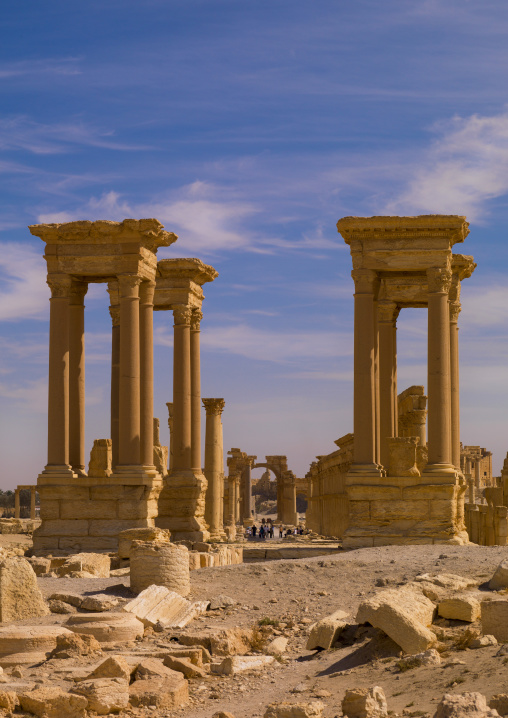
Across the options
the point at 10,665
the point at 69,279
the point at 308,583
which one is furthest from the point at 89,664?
the point at 69,279

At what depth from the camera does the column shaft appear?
28.1 metres

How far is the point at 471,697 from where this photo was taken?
32.7ft

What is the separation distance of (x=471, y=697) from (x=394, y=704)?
1.91 meters

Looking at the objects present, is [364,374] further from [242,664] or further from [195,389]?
[242,664]

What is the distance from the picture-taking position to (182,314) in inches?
1393

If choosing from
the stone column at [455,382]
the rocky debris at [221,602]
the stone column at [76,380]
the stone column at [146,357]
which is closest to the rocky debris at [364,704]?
the rocky debris at [221,602]

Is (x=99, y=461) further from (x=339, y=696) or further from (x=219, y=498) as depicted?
(x=339, y=696)

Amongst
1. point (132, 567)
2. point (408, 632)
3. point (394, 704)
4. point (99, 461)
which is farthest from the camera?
point (99, 461)

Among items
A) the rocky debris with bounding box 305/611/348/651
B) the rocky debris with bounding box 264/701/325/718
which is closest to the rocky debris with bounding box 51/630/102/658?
the rocky debris with bounding box 305/611/348/651

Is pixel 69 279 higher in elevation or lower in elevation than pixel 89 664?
higher

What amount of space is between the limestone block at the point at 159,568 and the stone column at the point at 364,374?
9.58m

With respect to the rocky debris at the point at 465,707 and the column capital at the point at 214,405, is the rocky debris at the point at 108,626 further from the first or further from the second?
the column capital at the point at 214,405

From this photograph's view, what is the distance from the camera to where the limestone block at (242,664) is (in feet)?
48.2

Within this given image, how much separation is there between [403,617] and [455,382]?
1980cm
